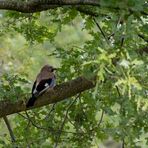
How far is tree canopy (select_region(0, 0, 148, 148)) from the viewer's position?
3026 mm

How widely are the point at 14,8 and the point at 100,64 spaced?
67.1 inches

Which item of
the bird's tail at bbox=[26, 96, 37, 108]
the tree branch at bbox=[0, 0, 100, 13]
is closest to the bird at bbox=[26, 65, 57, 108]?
the bird's tail at bbox=[26, 96, 37, 108]

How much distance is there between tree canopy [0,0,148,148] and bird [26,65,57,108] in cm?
6

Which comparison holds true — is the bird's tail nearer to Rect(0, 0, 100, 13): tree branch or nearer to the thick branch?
the thick branch

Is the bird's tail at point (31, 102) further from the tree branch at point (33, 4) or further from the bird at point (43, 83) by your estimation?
the tree branch at point (33, 4)

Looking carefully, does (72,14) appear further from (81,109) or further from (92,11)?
(81,109)

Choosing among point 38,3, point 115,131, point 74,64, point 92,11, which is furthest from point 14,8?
point 115,131

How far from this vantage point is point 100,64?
9.14ft

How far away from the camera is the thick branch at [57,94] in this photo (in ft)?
15.0

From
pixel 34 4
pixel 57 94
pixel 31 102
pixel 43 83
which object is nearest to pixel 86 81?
pixel 57 94

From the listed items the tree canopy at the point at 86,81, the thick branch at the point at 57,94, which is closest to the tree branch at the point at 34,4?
the tree canopy at the point at 86,81

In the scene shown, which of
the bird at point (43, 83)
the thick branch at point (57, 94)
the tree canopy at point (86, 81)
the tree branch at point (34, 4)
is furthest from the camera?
the bird at point (43, 83)

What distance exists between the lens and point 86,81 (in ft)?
14.9

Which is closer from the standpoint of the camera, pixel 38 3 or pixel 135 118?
pixel 38 3
